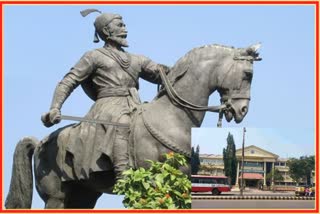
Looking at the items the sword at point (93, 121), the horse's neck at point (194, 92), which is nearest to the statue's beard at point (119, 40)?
the horse's neck at point (194, 92)

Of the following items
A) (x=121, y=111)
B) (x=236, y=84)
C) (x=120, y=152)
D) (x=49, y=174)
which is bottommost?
(x=49, y=174)

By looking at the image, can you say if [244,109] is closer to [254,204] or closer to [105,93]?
[254,204]

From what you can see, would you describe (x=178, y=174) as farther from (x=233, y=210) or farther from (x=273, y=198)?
(x=273, y=198)

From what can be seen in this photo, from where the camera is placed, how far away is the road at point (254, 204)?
308 inches

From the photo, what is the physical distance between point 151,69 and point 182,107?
78cm

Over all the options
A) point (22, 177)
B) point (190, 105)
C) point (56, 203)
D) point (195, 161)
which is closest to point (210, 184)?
point (195, 161)

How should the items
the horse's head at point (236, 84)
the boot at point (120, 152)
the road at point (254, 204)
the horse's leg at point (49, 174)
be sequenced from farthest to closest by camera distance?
the horse's leg at point (49, 174)
the horse's head at point (236, 84)
the boot at point (120, 152)
the road at point (254, 204)

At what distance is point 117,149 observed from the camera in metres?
8.73

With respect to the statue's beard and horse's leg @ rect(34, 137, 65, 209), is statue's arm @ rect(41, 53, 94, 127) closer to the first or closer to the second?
the statue's beard

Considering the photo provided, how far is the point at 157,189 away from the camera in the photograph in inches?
284

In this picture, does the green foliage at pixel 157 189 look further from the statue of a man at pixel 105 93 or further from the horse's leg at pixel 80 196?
the horse's leg at pixel 80 196

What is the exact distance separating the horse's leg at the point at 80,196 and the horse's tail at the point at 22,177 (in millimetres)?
550

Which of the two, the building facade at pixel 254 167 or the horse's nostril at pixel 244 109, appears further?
the horse's nostril at pixel 244 109

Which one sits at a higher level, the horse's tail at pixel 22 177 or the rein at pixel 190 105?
the rein at pixel 190 105
